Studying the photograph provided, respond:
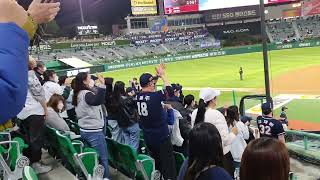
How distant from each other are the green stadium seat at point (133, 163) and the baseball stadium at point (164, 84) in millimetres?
19

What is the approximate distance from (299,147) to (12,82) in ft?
25.8

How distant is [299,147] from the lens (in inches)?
314

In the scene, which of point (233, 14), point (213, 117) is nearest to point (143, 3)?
point (233, 14)

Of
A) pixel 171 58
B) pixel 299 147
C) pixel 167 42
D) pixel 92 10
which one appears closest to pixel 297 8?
pixel 167 42

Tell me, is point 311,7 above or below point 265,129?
above

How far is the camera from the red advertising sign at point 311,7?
6419 cm

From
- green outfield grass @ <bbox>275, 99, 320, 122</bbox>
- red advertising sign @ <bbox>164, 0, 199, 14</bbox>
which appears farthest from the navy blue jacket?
red advertising sign @ <bbox>164, 0, 199, 14</bbox>

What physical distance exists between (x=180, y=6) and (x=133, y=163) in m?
62.9

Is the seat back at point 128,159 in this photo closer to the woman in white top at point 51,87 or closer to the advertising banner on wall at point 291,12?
the woman in white top at point 51,87

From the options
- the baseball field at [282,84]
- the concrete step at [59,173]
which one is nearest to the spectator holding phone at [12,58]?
the concrete step at [59,173]

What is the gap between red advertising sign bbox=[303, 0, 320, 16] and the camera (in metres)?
64.2

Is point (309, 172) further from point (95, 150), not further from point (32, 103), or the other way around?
point (32, 103)

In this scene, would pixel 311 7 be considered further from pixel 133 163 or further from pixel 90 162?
pixel 90 162

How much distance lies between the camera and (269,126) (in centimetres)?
661
